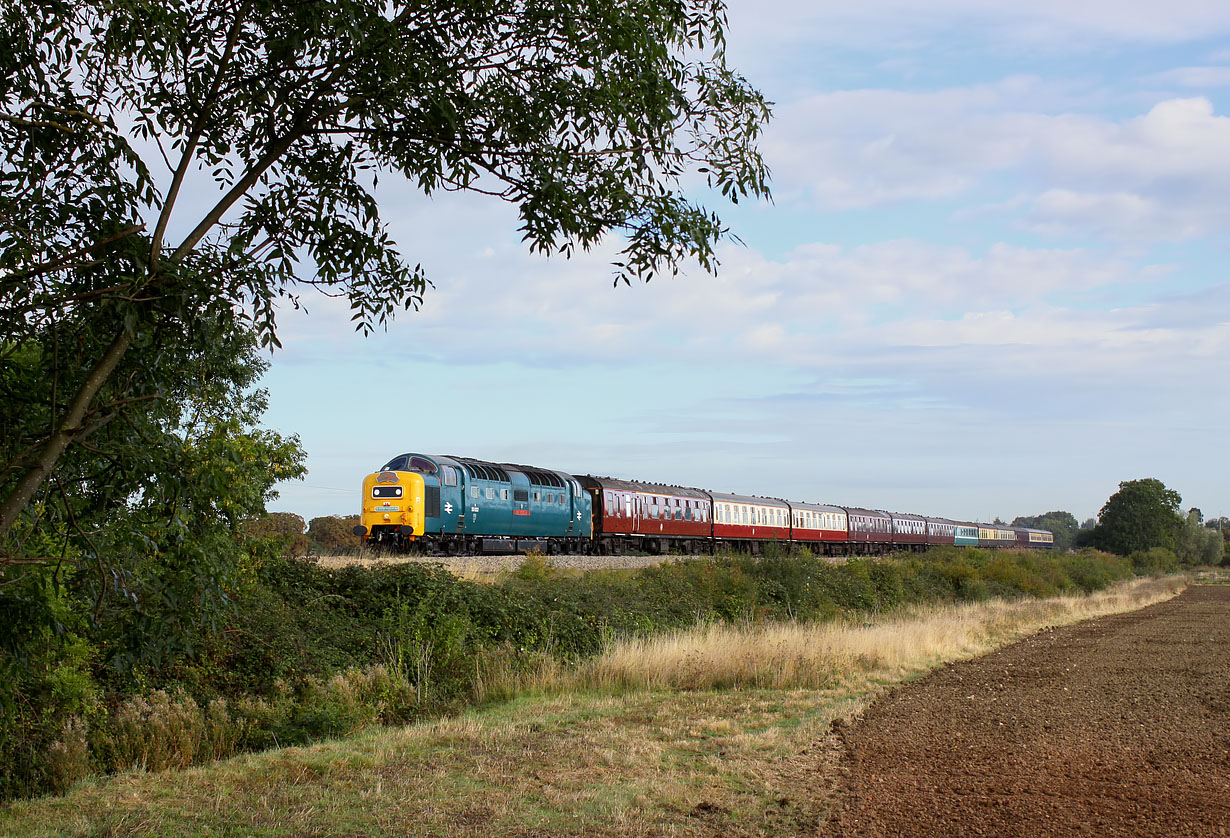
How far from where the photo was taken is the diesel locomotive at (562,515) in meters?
26.5

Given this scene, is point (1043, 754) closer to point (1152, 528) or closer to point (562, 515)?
point (562, 515)

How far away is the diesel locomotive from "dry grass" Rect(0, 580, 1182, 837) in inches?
592

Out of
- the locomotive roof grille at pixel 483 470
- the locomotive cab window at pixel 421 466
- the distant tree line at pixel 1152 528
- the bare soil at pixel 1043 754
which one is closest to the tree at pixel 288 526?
the locomotive cab window at pixel 421 466

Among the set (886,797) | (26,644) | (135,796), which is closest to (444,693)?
(135,796)

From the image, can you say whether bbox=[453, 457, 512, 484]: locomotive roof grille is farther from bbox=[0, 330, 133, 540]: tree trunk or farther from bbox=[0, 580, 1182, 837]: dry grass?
bbox=[0, 330, 133, 540]: tree trunk

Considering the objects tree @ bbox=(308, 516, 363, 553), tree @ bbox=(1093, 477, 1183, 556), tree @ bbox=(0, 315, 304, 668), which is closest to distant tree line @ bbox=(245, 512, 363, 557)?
tree @ bbox=(308, 516, 363, 553)

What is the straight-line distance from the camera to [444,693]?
12219 mm

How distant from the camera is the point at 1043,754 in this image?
839 cm

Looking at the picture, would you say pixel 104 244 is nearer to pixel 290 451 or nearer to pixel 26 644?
pixel 26 644

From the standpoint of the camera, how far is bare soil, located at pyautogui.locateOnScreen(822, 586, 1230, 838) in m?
6.25

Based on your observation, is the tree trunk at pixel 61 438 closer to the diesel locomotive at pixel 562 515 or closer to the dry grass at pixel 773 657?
the dry grass at pixel 773 657

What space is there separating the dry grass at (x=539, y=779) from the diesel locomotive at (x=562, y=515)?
49.3 feet

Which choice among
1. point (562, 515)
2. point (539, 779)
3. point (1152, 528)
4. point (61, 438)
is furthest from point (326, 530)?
point (1152, 528)

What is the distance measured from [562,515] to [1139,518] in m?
91.9
